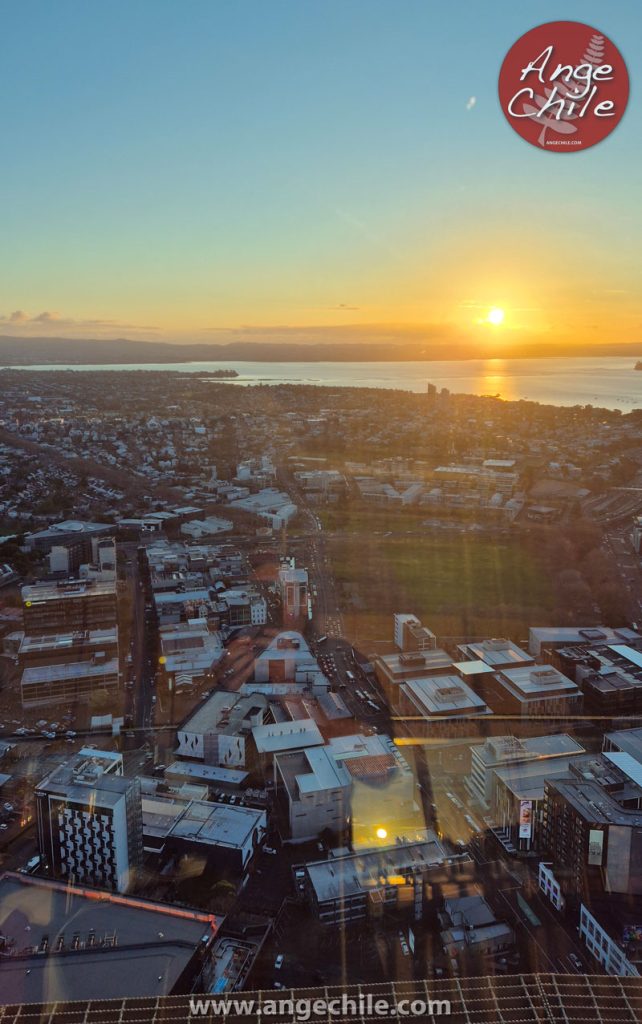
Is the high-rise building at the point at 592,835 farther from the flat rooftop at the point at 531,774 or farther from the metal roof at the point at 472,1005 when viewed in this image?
the metal roof at the point at 472,1005

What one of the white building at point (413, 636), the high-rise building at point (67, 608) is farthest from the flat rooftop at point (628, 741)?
the high-rise building at point (67, 608)

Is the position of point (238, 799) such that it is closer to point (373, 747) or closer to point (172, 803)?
point (172, 803)

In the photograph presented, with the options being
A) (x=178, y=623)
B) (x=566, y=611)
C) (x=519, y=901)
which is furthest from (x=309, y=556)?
(x=519, y=901)

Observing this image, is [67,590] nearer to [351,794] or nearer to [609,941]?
[351,794]

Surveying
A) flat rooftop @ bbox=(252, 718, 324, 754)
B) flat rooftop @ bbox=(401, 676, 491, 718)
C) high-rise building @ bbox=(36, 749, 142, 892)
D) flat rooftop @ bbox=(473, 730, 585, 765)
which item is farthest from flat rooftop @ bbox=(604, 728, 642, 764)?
high-rise building @ bbox=(36, 749, 142, 892)

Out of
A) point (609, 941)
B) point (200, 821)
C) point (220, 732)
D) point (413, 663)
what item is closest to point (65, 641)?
point (220, 732)
